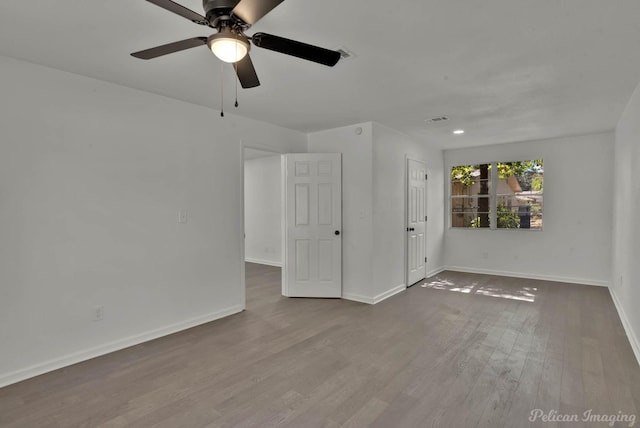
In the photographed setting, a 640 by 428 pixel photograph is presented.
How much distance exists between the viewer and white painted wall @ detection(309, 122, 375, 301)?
14.7 feet

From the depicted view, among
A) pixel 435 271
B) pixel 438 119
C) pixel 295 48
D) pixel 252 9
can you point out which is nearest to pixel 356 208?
pixel 438 119

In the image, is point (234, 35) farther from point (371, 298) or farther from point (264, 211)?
point (264, 211)

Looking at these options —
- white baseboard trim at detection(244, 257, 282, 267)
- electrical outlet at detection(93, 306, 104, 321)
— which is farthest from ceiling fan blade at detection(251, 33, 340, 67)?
white baseboard trim at detection(244, 257, 282, 267)

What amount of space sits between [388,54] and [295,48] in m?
0.98

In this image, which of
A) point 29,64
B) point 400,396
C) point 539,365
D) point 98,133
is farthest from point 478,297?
point 29,64

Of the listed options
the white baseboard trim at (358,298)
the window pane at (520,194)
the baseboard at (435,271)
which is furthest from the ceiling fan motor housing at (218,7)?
the window pane at (520,194)

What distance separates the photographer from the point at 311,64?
8.61ft

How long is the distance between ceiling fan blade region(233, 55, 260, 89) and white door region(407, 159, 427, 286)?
3.55 metres

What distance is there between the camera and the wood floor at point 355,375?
7.00 ft

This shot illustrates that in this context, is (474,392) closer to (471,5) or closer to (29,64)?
(471,5)

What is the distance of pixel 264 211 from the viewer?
775cm

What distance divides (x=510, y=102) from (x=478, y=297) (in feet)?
8.62

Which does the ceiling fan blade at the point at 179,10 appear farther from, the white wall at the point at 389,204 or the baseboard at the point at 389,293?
the baseboard at the point at 389,293

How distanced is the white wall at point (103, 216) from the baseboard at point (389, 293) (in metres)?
1.90
